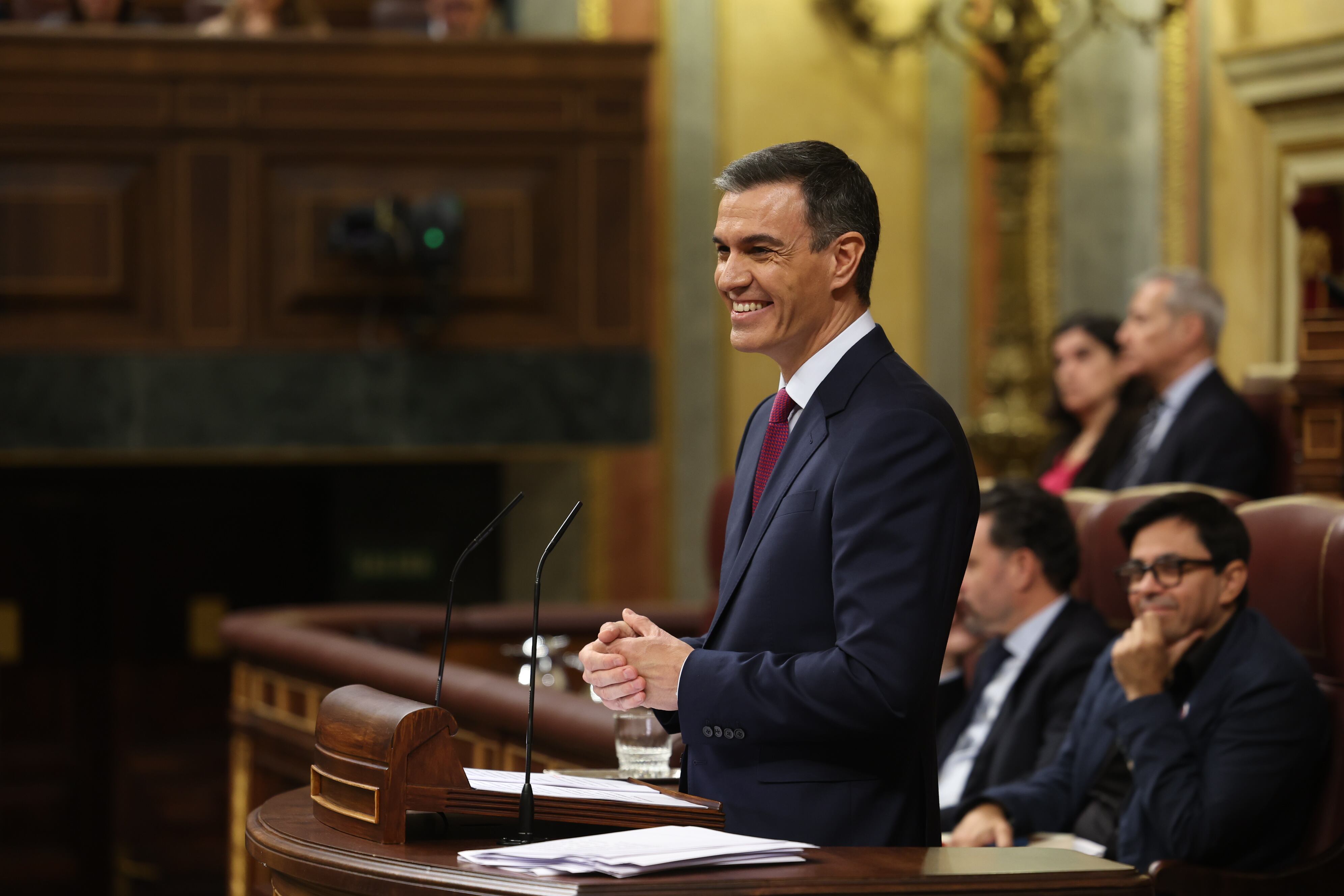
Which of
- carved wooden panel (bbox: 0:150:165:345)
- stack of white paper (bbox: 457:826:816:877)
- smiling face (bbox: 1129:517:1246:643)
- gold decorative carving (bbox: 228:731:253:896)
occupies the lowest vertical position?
gold decorative carving (bbox: 228:731:253:896)

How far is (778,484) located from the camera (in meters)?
2.07

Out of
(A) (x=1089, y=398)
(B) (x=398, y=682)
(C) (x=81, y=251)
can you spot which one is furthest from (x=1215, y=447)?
(C) (x=81, y=251)

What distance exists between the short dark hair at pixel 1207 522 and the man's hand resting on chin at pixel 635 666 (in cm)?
141

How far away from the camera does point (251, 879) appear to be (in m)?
4.83

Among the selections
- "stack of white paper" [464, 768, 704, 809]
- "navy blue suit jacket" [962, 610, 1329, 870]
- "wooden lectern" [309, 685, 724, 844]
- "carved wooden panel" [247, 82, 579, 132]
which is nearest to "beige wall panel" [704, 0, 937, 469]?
"carved wooden panel" [247, 82, 579, 132]

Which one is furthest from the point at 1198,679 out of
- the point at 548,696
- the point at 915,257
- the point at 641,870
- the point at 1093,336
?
the point at 915,257

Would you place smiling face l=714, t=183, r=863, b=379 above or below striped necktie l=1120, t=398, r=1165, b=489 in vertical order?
above

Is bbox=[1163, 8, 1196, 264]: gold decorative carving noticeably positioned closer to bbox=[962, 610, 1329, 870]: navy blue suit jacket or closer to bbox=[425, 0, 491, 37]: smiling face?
bbox=[425, 0, 491, 37]: smiling face

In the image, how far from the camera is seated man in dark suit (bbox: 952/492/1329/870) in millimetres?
2924

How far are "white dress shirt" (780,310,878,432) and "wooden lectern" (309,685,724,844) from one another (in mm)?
488

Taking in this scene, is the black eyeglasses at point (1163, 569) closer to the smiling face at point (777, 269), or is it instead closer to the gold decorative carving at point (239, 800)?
the smiling face at point (777, 269)

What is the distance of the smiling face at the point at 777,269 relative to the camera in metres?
2.04

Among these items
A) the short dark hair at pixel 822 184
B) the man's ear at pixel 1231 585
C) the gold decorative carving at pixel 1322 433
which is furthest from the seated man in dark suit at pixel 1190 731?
the short dark hair at pixel 822 184

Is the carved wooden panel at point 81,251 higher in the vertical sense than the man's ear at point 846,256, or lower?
higher
